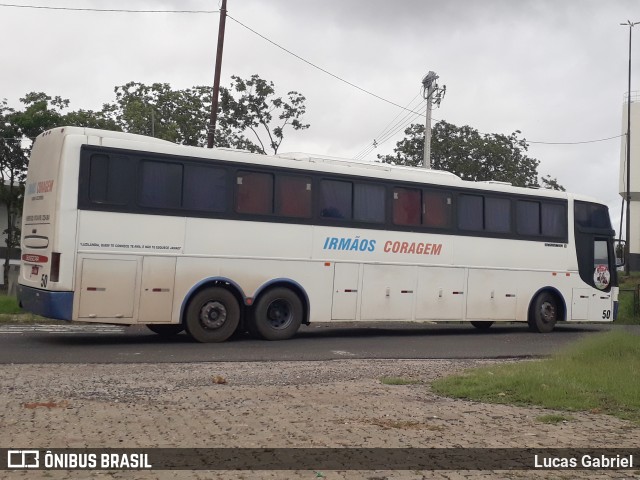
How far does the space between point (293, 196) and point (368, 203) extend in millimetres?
1794

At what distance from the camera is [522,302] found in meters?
19.2

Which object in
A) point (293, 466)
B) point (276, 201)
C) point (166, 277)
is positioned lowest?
point (293, 466)

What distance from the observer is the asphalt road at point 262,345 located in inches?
495

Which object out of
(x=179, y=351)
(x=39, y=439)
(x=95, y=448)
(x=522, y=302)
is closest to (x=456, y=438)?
(x=95, y=448)

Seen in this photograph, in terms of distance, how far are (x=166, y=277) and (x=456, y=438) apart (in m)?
8.26

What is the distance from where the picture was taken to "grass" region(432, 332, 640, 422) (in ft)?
28.2

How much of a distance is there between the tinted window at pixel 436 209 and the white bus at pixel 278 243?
0.03 m

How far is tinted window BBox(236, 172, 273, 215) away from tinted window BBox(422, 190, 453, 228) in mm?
3794

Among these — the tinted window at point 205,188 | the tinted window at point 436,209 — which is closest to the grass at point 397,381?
the tinted window at point 205,188

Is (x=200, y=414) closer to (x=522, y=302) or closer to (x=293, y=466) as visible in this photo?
(x=293, y=466)

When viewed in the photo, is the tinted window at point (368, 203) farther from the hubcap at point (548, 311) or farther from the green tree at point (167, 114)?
the green tree at point (167, 114)

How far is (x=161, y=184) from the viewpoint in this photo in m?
14.3

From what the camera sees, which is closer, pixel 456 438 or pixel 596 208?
pixel 456 438

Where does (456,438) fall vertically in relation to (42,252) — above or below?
below
